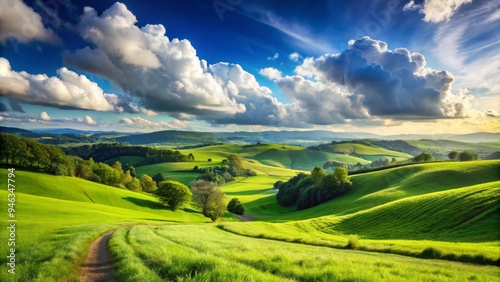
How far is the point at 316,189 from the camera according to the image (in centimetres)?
9669

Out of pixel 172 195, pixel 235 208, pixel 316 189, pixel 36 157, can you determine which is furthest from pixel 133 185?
pixel 316 189

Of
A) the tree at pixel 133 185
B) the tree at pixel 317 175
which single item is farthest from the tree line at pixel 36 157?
the tree at pixel 317 175

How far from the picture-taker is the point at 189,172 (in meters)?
187

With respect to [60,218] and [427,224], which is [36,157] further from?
[427,224]

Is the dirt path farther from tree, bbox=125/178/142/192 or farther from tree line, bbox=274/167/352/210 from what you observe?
tree, bbox=125/178/142/192

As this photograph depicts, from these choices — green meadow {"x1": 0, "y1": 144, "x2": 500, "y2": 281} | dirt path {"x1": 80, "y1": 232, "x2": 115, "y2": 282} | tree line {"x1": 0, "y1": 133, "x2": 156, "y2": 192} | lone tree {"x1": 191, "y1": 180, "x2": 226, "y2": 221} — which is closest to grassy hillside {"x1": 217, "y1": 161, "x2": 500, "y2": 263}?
green meadow {"x1": 0, "y1": 144, "x2": 500, "y2": 281}

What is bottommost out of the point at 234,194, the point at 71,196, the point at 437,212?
the point at 234,194

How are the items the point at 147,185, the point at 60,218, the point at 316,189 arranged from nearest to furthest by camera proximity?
the point at 60,218
the point at 316,189
the point at 147,185

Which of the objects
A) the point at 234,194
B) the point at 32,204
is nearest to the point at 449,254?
the point at 32,204

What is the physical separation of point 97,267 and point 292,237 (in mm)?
23984

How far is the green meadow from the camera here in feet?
34.8

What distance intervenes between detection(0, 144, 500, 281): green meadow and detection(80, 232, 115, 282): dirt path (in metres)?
0.43

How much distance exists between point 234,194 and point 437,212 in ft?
379

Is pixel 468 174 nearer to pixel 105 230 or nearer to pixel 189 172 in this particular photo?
pixel 105 230
